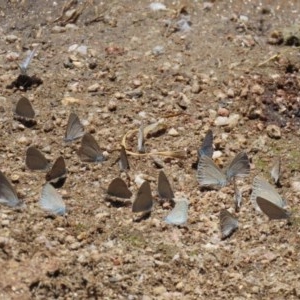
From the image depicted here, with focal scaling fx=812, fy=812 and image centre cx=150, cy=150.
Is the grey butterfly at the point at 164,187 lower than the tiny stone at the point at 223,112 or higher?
higher

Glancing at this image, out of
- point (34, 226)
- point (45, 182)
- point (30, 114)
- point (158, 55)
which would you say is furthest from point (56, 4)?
point (34, 226)

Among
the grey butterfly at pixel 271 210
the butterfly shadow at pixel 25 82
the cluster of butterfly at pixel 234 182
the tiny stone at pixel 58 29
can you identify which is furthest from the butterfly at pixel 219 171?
the tiny stone at pixel 58 29

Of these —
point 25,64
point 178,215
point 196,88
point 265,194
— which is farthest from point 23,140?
point 265,194

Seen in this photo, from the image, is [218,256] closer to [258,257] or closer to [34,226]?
[258,257]

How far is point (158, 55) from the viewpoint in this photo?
4625 millimetres

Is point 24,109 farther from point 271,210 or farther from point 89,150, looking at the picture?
point 271,210

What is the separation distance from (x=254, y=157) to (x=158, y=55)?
0.96 metres

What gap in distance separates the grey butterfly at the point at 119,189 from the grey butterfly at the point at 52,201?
232 mm

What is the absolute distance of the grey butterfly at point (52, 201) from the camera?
3.60 metres

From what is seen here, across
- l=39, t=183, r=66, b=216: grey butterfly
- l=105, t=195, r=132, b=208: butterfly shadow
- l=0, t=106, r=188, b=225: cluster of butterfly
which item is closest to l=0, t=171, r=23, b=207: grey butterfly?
l=0, t=106, r=188, b=225: cluster of butterfly

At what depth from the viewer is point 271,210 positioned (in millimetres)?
3666

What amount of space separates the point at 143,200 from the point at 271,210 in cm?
58

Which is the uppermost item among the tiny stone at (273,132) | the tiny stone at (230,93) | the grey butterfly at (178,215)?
the tiny stone at (230,93)

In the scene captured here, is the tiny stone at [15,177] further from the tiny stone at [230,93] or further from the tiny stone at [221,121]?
the tiny stone at [230,93]
